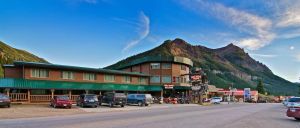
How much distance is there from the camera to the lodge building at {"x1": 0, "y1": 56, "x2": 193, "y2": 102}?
47.4m

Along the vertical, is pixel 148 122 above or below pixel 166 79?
below

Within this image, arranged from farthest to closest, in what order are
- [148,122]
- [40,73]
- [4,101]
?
[40,73], [4,101], [148,122]

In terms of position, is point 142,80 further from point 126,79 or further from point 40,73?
point 40,73

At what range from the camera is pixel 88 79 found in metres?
58.0

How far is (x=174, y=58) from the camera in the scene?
77938 mm

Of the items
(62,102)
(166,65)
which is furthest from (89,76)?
(166,65)

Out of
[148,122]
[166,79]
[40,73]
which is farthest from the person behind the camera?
[166,79]

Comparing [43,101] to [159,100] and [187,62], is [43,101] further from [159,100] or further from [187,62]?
[187,62]

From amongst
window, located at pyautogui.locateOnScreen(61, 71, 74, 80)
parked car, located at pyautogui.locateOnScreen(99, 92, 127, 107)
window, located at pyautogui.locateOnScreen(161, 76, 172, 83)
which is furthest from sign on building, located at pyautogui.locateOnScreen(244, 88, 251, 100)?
parked car, located at pyautogui.locateOnScreen(99, 92, 127, 107)

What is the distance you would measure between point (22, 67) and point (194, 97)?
149ft

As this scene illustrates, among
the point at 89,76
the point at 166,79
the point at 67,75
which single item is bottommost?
the point at 166,79

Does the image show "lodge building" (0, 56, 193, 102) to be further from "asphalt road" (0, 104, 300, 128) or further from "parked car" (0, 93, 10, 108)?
"asphalt road" (0, 104, 300, 128)

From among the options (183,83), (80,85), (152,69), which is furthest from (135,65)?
(80,85)

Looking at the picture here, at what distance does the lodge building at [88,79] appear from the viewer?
47.4m
